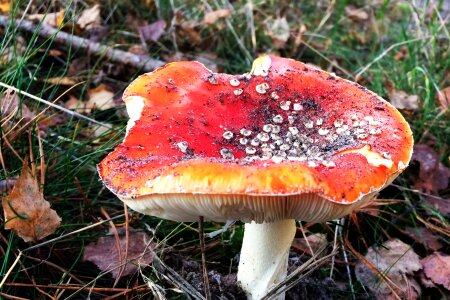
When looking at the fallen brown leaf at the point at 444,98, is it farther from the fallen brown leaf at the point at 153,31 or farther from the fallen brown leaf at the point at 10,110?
the fallen brown leaf at the point at 10,110

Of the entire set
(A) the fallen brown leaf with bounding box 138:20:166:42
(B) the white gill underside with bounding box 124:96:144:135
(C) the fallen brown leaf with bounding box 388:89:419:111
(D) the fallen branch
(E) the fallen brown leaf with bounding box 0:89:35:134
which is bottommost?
(A) the fallen brown leaf with bounding box 138:20:166:42

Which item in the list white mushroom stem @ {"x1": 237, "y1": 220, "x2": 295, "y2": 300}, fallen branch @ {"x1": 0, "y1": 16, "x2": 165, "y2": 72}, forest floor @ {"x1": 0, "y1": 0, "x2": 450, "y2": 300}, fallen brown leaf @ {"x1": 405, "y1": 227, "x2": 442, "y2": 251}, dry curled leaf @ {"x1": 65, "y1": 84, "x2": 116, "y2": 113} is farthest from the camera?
fallen branch @ {"x1": 0, "y1": 16, "x2": 165, "y2": 72}

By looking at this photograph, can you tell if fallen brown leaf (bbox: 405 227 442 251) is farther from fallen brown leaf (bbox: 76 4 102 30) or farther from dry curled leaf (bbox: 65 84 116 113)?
fallen brown leaf (bbox: 76 4 102 30)

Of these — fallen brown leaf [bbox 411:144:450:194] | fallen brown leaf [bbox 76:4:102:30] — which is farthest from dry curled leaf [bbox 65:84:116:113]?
fallen brown leaf [bbox 411:144:450:194]

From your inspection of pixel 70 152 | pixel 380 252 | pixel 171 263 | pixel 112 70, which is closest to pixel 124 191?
pixel 171 263

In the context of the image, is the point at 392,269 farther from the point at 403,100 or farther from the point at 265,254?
the point at 403,100

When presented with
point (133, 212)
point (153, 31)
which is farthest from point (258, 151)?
point (153, 31)
